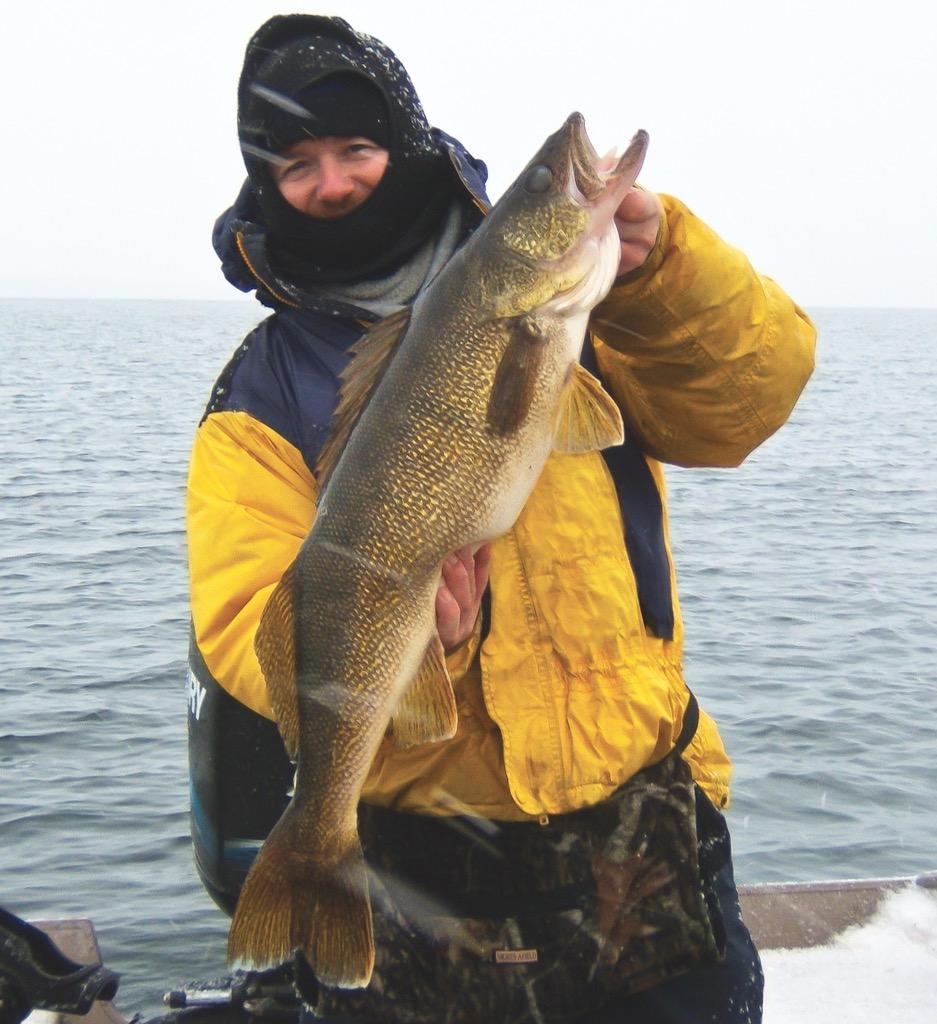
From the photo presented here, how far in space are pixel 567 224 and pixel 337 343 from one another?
2.15 feet

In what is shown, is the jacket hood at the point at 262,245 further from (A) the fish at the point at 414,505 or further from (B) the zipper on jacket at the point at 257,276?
(A) the fish at the point at 414,505

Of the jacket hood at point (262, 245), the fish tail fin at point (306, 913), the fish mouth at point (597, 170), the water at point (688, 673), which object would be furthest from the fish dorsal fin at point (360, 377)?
the water at point (688, 673)

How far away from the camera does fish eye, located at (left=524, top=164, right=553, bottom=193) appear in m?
2.57

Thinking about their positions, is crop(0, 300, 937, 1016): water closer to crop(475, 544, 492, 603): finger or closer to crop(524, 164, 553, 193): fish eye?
crop(475, 544, 492, 603): finger

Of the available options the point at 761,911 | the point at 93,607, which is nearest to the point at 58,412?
the point at 93,607

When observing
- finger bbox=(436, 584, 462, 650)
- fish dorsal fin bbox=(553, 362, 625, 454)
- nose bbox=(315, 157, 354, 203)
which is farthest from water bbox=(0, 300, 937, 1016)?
fish dorsal fin bbox=(553, 362, 625, 454)

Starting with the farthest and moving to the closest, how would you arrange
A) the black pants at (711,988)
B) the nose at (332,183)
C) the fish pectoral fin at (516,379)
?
the nose at (332,183) → the black pants at (711,988) → the fish pectoral fin at (516,379)

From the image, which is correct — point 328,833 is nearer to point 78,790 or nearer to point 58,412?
point 78,790

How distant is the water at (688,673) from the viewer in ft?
24.0

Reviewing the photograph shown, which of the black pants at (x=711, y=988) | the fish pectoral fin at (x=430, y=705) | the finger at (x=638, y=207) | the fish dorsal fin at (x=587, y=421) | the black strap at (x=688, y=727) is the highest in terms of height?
the finger at (x=638, y=207)

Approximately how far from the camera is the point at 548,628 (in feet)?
8.86

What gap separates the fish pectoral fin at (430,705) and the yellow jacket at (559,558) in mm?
154

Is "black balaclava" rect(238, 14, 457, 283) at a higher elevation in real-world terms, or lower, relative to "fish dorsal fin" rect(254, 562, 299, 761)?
higher

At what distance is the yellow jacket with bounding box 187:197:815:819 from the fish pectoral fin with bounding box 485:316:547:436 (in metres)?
0.30
